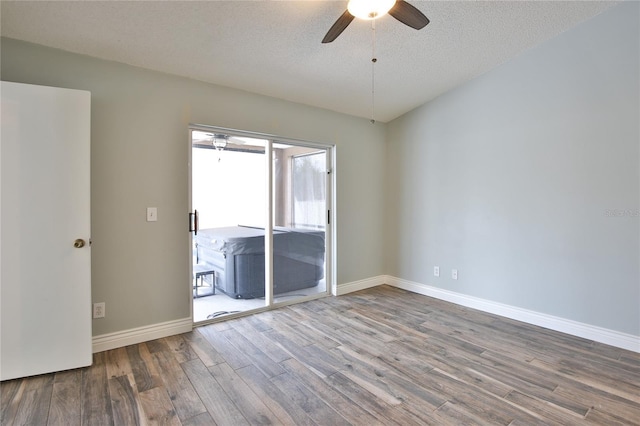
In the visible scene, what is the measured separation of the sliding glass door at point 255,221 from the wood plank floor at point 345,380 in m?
0.60

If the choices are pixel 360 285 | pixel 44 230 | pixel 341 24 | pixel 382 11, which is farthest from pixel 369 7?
pixel 360 285

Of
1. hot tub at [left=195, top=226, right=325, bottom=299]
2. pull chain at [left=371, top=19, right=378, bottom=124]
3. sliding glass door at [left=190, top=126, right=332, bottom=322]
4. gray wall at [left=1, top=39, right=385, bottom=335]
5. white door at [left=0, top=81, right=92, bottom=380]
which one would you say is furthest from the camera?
hot tub at [left=195, top=226, right=325, bottom=299]

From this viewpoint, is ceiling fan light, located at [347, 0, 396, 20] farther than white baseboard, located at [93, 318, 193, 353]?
No

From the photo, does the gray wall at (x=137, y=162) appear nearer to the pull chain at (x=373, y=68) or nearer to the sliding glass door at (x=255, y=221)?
the sliding glass door at (x=255, y=221)

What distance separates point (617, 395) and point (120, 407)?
121 inches

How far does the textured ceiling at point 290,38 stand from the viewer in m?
2.19

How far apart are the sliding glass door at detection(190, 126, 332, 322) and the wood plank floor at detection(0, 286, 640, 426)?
60 centimetres

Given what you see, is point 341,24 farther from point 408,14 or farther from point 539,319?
point 539,319

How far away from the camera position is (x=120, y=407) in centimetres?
189

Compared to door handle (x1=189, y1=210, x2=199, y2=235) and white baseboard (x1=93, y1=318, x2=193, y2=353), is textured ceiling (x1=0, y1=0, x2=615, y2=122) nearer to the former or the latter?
door handle (x1=189, y1=210, x2=199, y2=235)

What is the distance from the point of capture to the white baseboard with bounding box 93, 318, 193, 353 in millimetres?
2602

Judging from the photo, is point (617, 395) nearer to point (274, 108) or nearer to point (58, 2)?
point (274, 108)

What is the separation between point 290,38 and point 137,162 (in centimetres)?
167

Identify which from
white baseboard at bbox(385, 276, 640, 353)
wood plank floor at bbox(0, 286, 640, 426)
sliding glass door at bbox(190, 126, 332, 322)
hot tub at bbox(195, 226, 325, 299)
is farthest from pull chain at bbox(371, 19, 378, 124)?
wood plank floor at bbox(0, 286, 640, 426)
